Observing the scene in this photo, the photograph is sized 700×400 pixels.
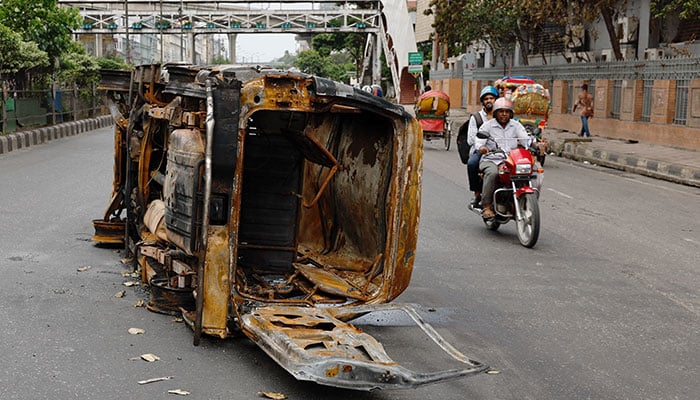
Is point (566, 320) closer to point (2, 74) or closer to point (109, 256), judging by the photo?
point (109, 256)

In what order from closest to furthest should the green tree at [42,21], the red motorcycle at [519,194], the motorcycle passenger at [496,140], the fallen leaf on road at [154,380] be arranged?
1. the fallen leaf on road at [154,380]
2. the red motorcycle at [519,194]
3. the motorcycle passenger at [496,140]
4. the green tree at [42,21]

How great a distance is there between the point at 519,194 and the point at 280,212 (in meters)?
3.70

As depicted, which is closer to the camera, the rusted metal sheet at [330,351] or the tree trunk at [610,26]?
the rusted metal sheet at [330,351]

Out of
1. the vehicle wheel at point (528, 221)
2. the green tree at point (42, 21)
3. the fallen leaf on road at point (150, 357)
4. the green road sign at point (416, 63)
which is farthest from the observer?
the green road sign at point (416, 63)

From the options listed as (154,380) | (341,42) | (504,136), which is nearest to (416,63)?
(504,136)

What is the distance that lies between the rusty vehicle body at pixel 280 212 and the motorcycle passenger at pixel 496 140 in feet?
10.4

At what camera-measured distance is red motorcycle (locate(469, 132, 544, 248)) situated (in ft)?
30.6

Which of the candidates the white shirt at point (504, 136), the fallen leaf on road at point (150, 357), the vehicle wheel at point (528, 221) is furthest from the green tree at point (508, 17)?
the fallen leaf on road at point (150, 357)

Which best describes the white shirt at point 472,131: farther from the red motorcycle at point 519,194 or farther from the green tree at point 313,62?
the green tree at point 313,62

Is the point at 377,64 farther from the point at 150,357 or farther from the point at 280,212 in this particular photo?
the point at 150,357

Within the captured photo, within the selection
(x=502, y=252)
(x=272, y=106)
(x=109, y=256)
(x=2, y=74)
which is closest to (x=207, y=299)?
(x=272, y=106)

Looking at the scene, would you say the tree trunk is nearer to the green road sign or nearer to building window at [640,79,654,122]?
building window at [640,79,654,122]

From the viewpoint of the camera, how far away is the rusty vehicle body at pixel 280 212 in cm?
504

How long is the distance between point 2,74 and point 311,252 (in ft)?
62.0
